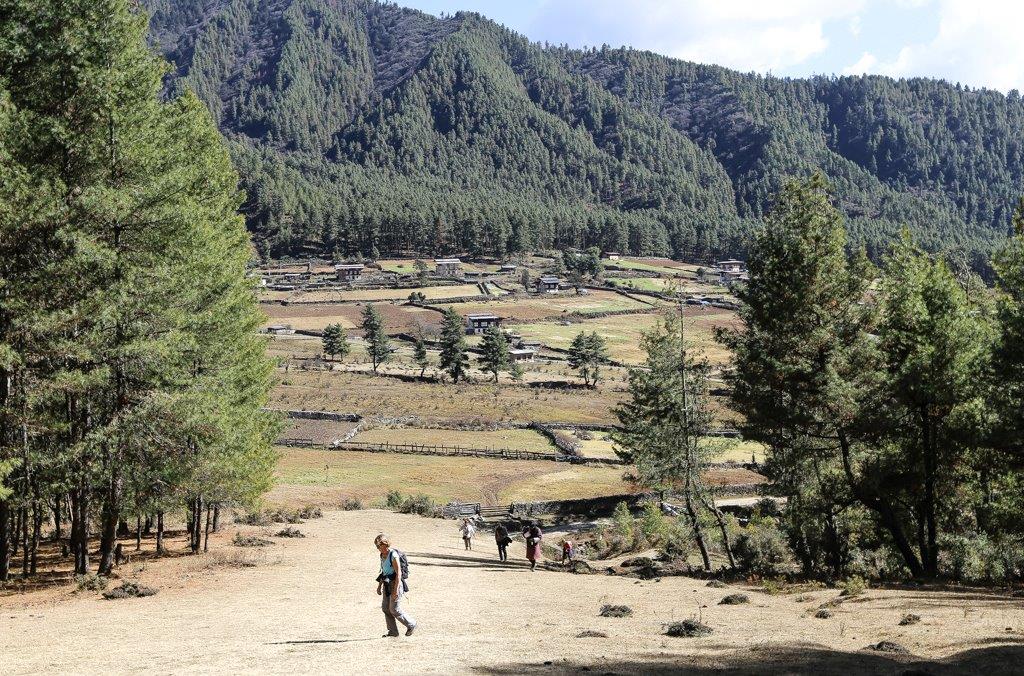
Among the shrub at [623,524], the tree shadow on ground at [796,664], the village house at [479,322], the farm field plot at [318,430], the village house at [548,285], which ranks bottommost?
the farm field plot at [318,430]

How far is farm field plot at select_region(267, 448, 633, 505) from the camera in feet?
170

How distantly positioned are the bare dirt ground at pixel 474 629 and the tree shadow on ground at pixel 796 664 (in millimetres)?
37

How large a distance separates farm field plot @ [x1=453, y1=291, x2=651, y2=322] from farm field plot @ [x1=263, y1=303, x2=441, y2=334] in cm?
971

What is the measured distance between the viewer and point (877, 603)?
16891mm

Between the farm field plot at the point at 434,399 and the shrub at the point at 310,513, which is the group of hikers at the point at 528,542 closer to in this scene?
the shrub at the point at 310,513

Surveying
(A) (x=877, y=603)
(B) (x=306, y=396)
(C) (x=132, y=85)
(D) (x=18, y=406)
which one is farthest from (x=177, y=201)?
(B) (x=306, y=396)

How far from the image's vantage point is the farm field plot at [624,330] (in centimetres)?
12538

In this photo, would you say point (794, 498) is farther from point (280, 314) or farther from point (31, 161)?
point (280, 314)

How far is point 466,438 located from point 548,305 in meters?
89.8

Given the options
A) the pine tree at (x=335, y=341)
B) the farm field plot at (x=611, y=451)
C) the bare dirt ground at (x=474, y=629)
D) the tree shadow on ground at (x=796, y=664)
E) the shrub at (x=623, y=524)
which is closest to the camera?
the tree shadow on ground at (x=796, y=664)

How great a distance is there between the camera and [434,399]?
92.9m

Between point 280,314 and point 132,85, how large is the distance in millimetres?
127868

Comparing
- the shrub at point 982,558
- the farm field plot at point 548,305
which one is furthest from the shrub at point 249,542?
the farm field plot at point 548,305

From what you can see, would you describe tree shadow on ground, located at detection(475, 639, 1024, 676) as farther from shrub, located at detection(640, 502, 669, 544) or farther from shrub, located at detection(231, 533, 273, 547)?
shrub, located at detection(640, 502, 669, 544)
